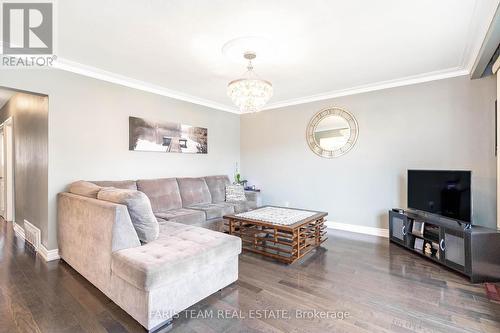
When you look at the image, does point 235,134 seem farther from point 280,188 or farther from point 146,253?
point 146,253

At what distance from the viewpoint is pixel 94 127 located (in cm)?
331

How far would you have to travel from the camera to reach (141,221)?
2.14m

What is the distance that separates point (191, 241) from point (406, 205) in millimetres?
3249

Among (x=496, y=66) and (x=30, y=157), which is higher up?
(x=496, y=66)

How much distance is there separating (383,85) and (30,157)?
535 cm

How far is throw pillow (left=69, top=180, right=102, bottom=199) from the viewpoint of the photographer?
2.53 metres

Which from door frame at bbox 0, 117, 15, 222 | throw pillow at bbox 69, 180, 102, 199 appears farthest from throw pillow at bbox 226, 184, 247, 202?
door frame at bbox 0, 117, 15, 222

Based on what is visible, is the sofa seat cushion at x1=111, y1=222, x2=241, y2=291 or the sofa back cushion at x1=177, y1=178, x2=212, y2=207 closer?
the sofa seat cushion at x1=111, y1=222, x2=241, y2=291

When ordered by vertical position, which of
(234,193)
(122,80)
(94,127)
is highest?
(122,80)

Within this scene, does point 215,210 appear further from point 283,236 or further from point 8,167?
point 8,167

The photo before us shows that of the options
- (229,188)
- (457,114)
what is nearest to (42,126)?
(229,188)

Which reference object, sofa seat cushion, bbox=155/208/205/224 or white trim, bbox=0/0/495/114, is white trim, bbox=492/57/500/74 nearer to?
white trim, bbox=0/0/495/114

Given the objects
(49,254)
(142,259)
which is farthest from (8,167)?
(142,259)

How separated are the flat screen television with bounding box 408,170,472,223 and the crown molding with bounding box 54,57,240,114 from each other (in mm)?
3802
